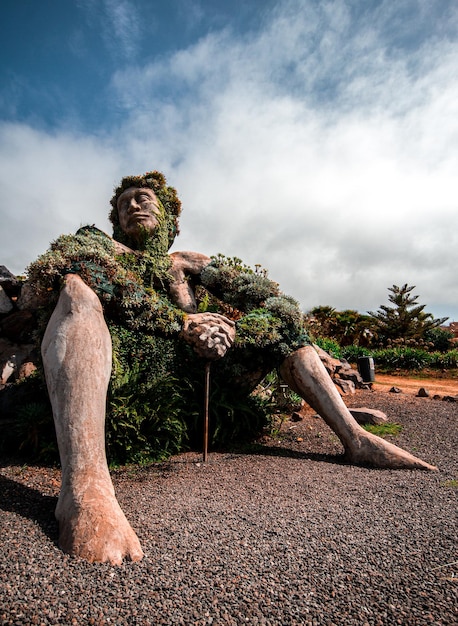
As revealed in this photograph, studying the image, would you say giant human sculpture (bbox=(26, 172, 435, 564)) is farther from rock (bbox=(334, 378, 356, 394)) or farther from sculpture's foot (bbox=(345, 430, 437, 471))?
rock (bbox=(334, 378, 356, 394))

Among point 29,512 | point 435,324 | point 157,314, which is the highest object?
point 435,324

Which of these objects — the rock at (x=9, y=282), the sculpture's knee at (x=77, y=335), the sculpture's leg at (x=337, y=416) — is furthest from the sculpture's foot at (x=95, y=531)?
the rock at (x=9, y=282)

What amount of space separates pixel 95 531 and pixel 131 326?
6.30 ft

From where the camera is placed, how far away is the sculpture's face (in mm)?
4338

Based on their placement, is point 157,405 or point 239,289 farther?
point 239,289

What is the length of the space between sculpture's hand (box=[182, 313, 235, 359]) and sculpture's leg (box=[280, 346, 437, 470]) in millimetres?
786

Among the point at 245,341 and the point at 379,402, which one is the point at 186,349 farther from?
the point at 379,402

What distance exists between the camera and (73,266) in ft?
10.4

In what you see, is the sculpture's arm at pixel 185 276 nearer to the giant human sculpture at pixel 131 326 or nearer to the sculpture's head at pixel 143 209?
the giant human sculpture at pixel 131 326

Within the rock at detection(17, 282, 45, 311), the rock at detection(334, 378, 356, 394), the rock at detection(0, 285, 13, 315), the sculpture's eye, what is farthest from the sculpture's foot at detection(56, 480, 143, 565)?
the rock at detection(334, 378, 356, 394)

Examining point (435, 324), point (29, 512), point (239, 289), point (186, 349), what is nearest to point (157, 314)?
point (186, 349)

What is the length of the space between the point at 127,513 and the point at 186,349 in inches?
68.7

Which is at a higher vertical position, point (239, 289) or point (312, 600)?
point (239, 289)

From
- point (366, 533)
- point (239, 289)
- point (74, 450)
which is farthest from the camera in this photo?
point (239, 289)
